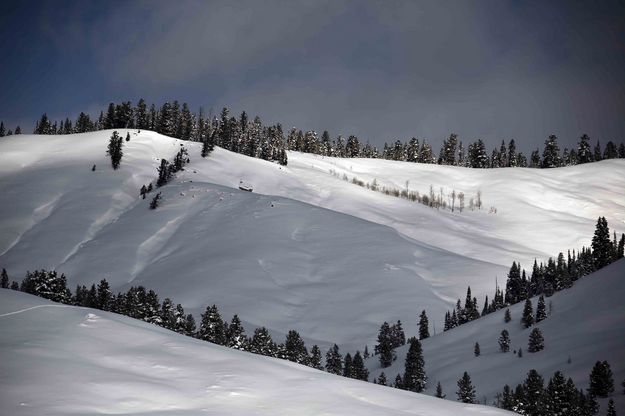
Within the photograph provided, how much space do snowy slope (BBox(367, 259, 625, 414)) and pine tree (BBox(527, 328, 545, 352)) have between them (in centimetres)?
67

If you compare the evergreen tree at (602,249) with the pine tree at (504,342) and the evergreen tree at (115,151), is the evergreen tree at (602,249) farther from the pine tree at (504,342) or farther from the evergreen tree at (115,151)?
the evergreen tree at (115,151)

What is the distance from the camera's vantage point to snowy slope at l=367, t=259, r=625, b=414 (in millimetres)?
54469

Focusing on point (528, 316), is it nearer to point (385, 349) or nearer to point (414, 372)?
point (414, 372)

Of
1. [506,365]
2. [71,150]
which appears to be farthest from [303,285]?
[71,150]

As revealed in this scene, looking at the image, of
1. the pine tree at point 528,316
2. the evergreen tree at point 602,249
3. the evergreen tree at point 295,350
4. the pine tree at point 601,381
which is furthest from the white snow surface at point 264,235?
the pine tree at point 601,381

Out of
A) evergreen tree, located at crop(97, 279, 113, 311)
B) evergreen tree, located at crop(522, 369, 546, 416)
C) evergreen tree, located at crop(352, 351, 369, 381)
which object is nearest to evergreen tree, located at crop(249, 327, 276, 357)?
evergreen tree, located at crop(352, 351, 369, 381)

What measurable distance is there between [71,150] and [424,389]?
135555 millimetres

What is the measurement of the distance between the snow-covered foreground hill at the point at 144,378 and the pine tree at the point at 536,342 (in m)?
46.0

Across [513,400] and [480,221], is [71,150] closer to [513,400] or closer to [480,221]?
[480,221]

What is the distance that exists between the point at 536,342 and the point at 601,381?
13.8 meters

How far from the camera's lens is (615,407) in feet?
151

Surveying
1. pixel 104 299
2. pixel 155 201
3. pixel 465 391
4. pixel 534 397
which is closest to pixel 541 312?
pixel 465 391

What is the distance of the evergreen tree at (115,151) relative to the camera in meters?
149

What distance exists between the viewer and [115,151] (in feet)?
494
